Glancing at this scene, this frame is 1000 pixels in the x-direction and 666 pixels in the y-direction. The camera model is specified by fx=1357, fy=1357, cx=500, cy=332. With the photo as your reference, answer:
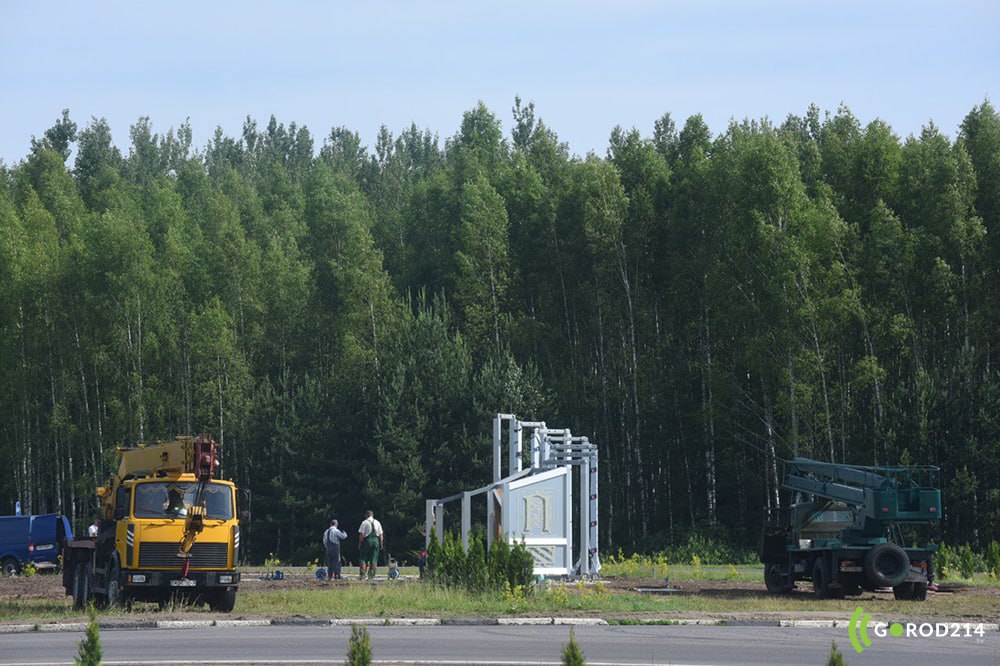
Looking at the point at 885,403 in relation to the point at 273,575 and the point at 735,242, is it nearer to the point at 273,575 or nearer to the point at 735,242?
the point at 735,242

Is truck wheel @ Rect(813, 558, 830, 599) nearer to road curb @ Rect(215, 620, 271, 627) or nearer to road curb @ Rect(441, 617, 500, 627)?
road curb @ Rect(441, 617, 500, 627)

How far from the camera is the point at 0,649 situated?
1795 cm

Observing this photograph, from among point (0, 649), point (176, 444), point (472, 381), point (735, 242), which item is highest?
point (735, 242)

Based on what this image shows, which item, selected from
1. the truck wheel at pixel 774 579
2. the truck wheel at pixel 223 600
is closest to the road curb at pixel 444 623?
the truck wheel at pixel 223 600

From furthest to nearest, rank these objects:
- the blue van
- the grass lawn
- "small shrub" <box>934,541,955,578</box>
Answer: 1. the blue van
2. "small shrub" <box>934,541,955,578</box>
3. the grass lawn

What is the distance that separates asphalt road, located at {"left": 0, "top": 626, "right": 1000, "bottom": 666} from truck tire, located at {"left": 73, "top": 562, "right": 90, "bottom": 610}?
579 centimetres

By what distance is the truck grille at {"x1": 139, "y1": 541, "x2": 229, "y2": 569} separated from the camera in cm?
2430

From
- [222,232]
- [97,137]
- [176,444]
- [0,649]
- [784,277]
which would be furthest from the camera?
[97,137]

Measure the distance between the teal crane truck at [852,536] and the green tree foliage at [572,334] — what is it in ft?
55.2

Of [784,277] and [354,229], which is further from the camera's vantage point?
[354,229]

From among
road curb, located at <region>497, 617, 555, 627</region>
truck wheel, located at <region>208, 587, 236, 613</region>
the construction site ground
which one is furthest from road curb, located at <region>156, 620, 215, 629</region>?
road curb, located at <region>497, 617, 555, 627</region>

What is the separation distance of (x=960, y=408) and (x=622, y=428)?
1669 centimetres

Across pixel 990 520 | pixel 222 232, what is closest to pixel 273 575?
pixel 990 520

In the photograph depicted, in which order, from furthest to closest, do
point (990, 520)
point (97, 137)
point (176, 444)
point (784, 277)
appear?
point (97, 137), point (784, 277), point (990, 520), point (176, 444)
